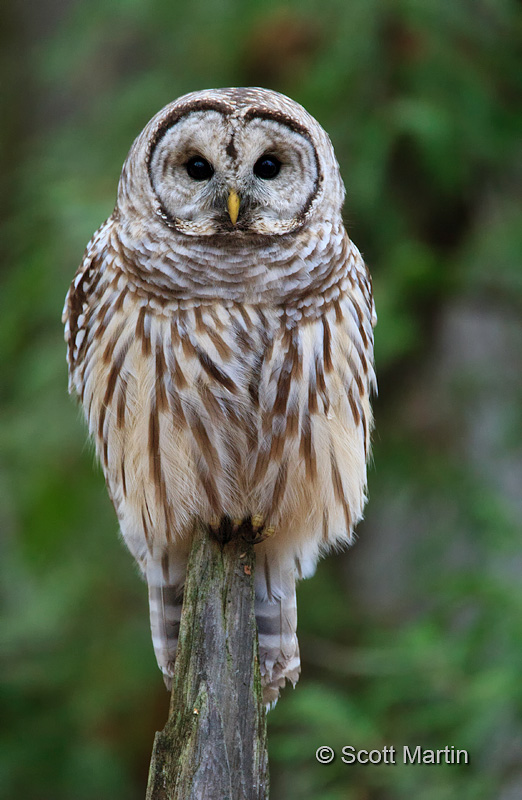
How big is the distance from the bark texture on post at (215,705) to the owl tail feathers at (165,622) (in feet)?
2.95

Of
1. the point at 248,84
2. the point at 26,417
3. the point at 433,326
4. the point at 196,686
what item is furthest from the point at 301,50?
the point at 196,686

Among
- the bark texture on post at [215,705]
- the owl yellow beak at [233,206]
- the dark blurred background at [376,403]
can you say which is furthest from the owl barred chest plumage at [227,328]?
the dark blurred background at [376,403]

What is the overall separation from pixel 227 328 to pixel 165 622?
114 cm

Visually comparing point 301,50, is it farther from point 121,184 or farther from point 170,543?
point 170,543

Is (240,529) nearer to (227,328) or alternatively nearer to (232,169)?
(227,328)

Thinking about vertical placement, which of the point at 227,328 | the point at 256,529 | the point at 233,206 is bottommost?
the point at 256,529

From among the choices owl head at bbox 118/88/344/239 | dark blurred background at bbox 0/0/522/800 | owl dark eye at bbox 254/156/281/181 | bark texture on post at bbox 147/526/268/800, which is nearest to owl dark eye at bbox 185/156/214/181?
owl head at bbox 118/88/344/239

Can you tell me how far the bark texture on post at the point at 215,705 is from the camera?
7.13ft

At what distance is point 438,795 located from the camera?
4242 millimetres

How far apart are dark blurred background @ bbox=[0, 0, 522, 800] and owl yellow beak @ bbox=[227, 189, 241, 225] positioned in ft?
7.39

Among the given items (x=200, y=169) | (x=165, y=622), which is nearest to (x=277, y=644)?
(x=165, y=622)

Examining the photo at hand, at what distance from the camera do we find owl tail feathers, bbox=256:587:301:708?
333 cm

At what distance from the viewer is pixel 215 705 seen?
2.26 meters

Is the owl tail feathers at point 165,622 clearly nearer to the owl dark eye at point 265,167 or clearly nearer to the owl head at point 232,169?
the owl head at point 232,169
